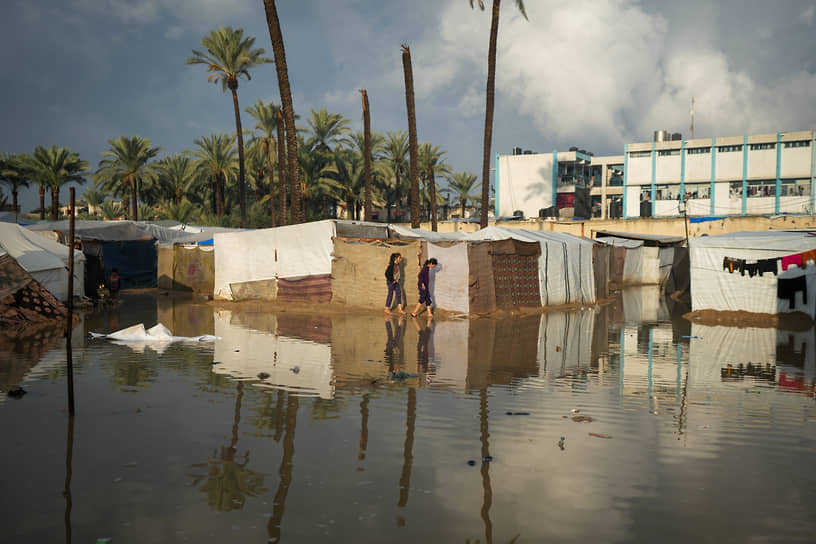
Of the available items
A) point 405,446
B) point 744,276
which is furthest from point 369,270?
point 405,446

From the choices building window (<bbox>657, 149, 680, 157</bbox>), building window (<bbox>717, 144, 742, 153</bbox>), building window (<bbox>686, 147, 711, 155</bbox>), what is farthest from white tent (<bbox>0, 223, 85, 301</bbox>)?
building window (<bbox>717, 144, 742, 153</bbox>)

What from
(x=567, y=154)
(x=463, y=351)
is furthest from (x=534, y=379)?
(x=567, y=154)

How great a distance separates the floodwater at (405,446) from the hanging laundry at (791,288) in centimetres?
645

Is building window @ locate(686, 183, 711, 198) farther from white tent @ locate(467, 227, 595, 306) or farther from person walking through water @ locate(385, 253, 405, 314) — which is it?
person walking through water @ locate(385, 253, 405, 314)

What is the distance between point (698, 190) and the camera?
54.3 m

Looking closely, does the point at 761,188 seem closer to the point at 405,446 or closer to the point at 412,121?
the point at 412,121

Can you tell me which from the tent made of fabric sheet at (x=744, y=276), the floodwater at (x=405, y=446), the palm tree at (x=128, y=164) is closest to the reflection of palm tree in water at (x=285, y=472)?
the floodwater at (x=405, y=446)

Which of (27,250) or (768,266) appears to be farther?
(27,250)

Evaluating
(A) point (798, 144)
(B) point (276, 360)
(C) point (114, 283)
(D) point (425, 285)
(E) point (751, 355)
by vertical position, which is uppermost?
(A) point (798, 144)

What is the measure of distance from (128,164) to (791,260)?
4231 centimetres

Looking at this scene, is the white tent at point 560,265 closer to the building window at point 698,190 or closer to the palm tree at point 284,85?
the palm tree at point 284,85

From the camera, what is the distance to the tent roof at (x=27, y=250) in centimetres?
1566

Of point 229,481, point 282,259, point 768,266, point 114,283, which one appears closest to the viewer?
point 229,481

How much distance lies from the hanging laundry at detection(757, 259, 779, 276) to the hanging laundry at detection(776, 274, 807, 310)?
11.2 inches
